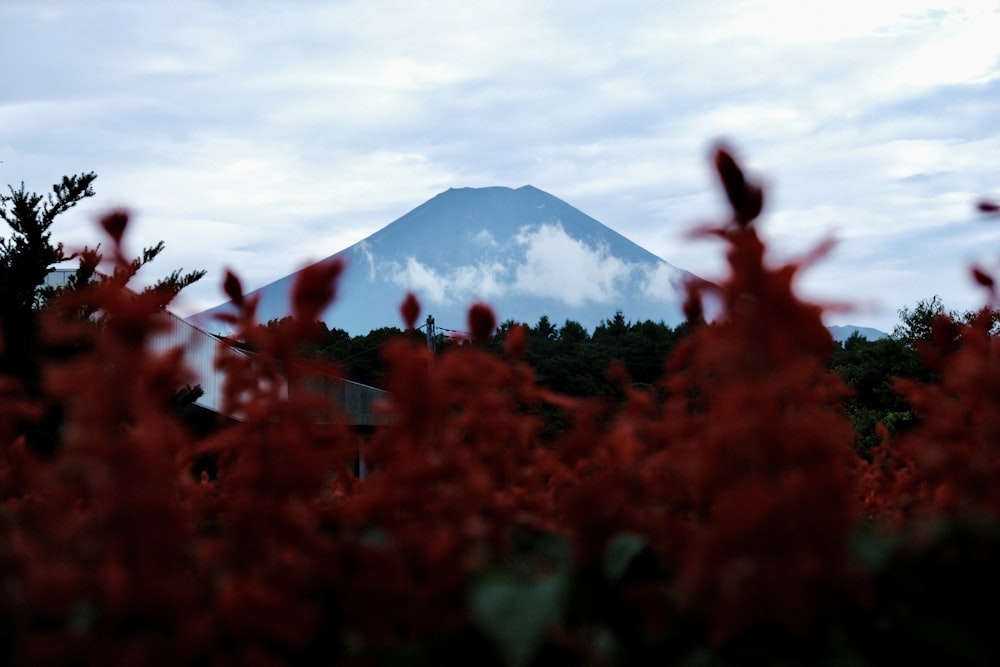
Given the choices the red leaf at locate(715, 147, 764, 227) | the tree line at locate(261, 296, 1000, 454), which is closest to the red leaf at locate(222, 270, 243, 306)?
the red leaf at locate(715, 147, 764, 227)

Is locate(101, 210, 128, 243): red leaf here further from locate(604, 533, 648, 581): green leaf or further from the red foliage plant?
locate(604, 533, 648, 581): green leaf

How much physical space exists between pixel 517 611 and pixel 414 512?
261 mm

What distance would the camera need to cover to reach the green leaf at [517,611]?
4.53ft

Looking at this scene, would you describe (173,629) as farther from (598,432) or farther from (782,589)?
(598,432)

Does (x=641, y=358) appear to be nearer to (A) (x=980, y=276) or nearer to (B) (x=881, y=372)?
(B) (x=881, y=372)

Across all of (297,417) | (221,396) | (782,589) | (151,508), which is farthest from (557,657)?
(221,396)

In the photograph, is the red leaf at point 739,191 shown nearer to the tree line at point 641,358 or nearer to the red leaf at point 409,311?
the red leaf at point 409,311

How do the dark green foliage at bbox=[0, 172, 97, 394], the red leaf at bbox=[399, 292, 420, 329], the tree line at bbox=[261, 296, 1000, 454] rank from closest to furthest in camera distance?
the red leaf at bbox=[399, 292, 420, 329] < the dark green foliage at bbox=[0, 172, 97, 394] < the tree line at bbox=[261, 296, 1000, 454]

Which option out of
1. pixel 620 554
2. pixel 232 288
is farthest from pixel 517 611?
pixel 232 288

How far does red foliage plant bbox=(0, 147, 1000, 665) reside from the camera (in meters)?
1.34

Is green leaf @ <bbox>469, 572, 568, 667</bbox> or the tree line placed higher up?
the tree line

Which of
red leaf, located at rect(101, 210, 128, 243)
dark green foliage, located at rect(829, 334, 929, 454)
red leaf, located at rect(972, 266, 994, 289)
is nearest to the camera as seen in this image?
red leaf, located at rect(101, 210, 128, 243)

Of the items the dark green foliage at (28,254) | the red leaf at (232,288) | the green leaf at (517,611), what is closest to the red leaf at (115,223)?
the red leaf at (232,288)

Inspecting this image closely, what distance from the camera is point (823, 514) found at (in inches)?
52.3
